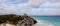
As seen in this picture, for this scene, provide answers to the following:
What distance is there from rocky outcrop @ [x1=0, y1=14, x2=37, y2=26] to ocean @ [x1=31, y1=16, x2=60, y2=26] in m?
0.05

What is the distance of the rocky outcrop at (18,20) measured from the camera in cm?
136

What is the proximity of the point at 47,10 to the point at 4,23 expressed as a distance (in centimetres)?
51

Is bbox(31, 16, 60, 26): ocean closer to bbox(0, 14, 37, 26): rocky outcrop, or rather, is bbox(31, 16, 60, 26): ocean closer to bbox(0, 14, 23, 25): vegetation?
bbox(0, 14, 37, 26): rocky outcrop

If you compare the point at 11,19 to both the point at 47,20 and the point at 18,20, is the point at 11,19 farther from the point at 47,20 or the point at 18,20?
the point at 47,20

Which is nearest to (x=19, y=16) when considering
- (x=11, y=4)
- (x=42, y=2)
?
(x=11, y=4)

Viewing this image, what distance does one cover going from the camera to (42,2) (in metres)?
1.38

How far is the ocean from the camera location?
1341mm

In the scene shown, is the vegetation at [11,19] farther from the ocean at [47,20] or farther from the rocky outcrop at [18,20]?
the ocean at [47,20]

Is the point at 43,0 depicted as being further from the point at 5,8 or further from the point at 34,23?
the point at 5,8

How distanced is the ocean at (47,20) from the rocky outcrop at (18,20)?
0.16ft

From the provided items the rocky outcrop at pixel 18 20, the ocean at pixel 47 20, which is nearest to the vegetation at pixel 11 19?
the rocky outcrop at pixel 18 20

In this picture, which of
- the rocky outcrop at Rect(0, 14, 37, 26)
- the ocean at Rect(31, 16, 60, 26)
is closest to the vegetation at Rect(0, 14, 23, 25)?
the rocky outcrop at Rect(0, 14, 37, 26)

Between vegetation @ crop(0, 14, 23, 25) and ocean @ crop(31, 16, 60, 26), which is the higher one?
vegetation @ crop(0, 14, 23, 25)

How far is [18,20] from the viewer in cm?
138
